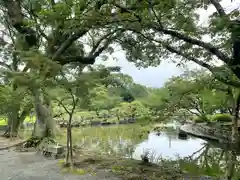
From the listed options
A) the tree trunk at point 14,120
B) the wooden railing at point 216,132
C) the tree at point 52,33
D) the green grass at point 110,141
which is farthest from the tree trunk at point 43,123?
the wooden railing at point 216,132

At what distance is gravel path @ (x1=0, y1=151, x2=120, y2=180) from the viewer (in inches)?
176

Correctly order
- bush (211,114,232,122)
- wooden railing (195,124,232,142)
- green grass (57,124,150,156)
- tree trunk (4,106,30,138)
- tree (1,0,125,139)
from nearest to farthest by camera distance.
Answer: tree (1,0,125,139), green grass (57,124,150,156), wooden railing (195,124,232,142), tree trunk (4,106,30,138), bush (211,114,232,122)

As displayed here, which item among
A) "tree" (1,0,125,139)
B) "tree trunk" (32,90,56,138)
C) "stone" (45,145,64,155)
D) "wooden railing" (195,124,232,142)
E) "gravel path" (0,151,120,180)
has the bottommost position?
"gravel path" (0,151,120,180)

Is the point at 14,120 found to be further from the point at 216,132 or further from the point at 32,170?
the point at 216,132

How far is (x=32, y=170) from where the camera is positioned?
5.02 m

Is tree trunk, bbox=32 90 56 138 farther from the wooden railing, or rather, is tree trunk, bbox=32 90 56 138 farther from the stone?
the wooden railing

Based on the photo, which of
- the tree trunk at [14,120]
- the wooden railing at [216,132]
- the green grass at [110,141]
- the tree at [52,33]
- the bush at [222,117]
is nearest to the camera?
the tree at [52,33]

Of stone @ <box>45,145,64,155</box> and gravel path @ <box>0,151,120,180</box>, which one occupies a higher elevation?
stone @ <box>45,145,64,155</box>

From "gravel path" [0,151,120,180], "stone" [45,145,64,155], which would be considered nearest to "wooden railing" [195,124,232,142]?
"stone" [45,145,64,155]

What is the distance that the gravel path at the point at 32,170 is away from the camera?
14.6ft

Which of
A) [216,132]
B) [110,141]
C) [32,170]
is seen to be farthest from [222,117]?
[32,170]

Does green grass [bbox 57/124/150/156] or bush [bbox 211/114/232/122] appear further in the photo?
bush [bbox 211/114/232/122]

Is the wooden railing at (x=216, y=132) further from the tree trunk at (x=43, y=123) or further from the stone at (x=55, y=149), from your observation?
the tree trunk at (x=43, y=123)

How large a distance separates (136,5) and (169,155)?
5.64 metres
